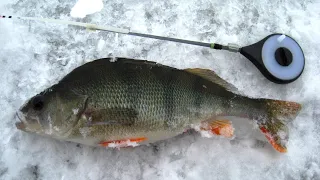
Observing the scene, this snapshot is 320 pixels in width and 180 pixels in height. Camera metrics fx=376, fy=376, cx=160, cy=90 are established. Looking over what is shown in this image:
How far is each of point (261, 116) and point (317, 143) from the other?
0.43 metres

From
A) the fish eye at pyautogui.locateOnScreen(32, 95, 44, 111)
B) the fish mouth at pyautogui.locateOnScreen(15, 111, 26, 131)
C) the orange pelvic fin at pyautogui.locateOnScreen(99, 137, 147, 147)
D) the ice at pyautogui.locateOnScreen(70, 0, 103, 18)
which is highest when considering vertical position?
the ice at pyautogui.locateOnScreen(70, 0, 103, 18)

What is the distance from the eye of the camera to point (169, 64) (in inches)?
92.9

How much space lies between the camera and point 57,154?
6.74 ft

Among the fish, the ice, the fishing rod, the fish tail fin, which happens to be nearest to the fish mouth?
the fish

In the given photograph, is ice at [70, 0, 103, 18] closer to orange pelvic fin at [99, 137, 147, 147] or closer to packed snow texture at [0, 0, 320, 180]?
packed snow texture at [0, 0, 320, 180]

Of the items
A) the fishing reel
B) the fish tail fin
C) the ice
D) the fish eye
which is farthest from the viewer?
the ice

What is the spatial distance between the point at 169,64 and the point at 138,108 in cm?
56

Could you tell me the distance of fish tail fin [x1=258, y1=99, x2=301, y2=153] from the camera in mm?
2039

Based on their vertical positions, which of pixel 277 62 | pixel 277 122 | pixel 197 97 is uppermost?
pixel 277 62

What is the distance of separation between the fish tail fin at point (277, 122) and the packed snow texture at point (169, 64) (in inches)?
4.1

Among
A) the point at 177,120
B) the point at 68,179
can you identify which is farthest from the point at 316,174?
the point at 68,179

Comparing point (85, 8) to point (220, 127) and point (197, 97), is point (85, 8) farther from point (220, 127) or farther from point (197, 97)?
point (220, 127)

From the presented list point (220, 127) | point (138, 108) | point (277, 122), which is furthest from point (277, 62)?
point (138, 108)

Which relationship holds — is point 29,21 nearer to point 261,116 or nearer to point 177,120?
point 177,120
